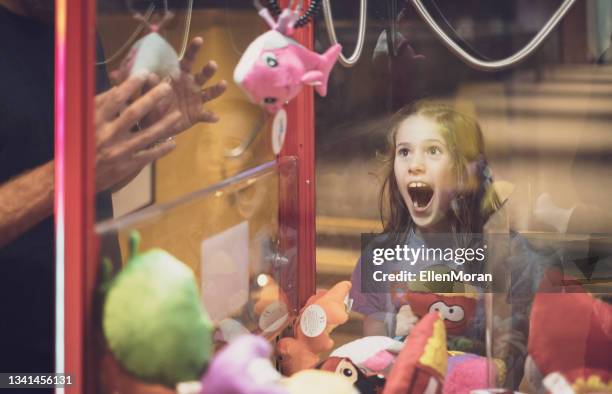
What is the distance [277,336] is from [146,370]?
649 millimetres

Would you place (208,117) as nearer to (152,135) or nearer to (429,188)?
Result: (152,135)

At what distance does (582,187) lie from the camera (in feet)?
4.36

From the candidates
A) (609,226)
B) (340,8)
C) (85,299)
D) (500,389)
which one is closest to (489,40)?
(340,8)

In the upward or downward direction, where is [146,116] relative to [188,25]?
downward

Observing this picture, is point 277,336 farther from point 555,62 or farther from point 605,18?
point 605,18

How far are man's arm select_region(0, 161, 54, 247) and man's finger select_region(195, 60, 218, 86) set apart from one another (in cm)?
21

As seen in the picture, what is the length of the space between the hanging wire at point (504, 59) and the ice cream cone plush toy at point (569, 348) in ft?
1.41

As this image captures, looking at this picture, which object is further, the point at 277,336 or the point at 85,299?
the point at 277,336

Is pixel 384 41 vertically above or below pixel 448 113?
above

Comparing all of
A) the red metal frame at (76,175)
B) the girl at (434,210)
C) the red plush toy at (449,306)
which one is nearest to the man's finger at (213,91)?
the red metal frame at (76,175)

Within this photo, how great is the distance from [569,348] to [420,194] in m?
0.40

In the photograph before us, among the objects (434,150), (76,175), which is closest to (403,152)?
(434,150)

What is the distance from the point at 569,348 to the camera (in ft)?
3.52

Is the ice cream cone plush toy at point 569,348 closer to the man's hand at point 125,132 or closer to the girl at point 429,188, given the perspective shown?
the girl at point 429,188
